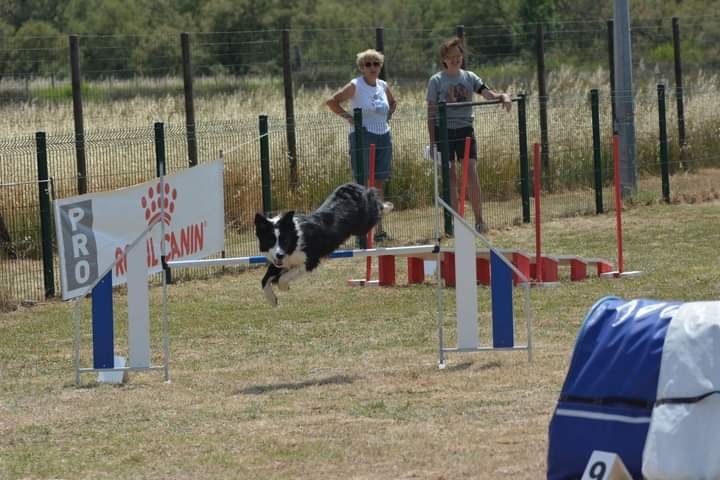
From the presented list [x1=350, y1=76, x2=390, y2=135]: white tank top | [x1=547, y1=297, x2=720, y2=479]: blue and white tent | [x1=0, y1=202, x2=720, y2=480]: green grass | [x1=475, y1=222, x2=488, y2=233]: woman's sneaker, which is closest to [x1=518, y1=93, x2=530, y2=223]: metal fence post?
[x1=475, y1=222, x2=488, y2=233]: woman's sneaker

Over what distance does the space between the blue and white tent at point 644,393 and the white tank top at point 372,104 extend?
8388 millimetres

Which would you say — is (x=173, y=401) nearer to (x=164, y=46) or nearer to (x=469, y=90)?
(x=469, y=90)

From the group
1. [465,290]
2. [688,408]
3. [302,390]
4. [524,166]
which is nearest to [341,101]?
[524,166]

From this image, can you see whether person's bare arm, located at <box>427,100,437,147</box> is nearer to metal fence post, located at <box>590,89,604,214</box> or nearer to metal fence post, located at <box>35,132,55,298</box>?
metal fence post, located at <box>590,89,604,214</box>

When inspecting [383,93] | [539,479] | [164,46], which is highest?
[164,46]

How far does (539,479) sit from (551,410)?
134cm

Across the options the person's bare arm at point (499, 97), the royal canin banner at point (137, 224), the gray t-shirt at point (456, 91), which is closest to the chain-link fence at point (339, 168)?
the royal canin banner at point (137, 224)

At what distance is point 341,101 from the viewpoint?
13.5 meters

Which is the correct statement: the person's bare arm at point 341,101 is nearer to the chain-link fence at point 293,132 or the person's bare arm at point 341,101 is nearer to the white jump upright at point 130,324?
the chain-link fence at point 293,132

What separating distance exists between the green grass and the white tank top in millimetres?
1879

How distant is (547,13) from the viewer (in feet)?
121

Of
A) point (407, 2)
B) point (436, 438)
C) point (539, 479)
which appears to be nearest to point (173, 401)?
point (436, 438)

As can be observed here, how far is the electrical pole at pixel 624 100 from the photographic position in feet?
55.1

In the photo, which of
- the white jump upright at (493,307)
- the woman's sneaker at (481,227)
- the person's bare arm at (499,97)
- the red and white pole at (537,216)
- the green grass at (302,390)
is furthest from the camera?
the woman's sneaker at (481,227)
